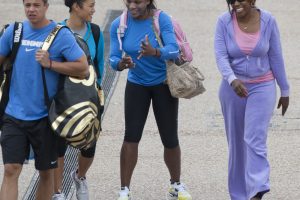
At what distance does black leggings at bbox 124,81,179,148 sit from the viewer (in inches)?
287

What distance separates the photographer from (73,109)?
6.32 m

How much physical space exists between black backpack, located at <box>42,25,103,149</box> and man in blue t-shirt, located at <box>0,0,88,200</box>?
0.15 feet

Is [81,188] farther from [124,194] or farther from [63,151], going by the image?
[63,151]

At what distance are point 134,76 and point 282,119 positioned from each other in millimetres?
2830

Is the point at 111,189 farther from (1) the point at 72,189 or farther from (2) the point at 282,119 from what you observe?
(2) the point at 282,119

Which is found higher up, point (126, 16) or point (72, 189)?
point (126, 16)

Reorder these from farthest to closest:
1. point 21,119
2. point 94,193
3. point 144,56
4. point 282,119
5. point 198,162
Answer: point 282,119 < point 198,162 < point 94,193 < point 144,56 < point 21,119

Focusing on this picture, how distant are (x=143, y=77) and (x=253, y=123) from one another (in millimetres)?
897

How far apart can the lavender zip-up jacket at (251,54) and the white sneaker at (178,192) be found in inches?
43.4

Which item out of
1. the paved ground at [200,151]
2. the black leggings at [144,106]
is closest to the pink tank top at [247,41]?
the black leggings at [144,106]

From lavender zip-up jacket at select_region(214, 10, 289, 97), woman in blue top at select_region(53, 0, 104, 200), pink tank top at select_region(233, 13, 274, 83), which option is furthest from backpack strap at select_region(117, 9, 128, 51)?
pink tank top at select_region(233, 13, 274, 83)

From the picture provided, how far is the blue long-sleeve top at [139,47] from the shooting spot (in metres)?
7.13

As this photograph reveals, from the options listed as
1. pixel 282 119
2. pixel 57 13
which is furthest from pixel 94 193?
pixel 57 13

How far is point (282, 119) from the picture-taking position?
9734 millimetres
